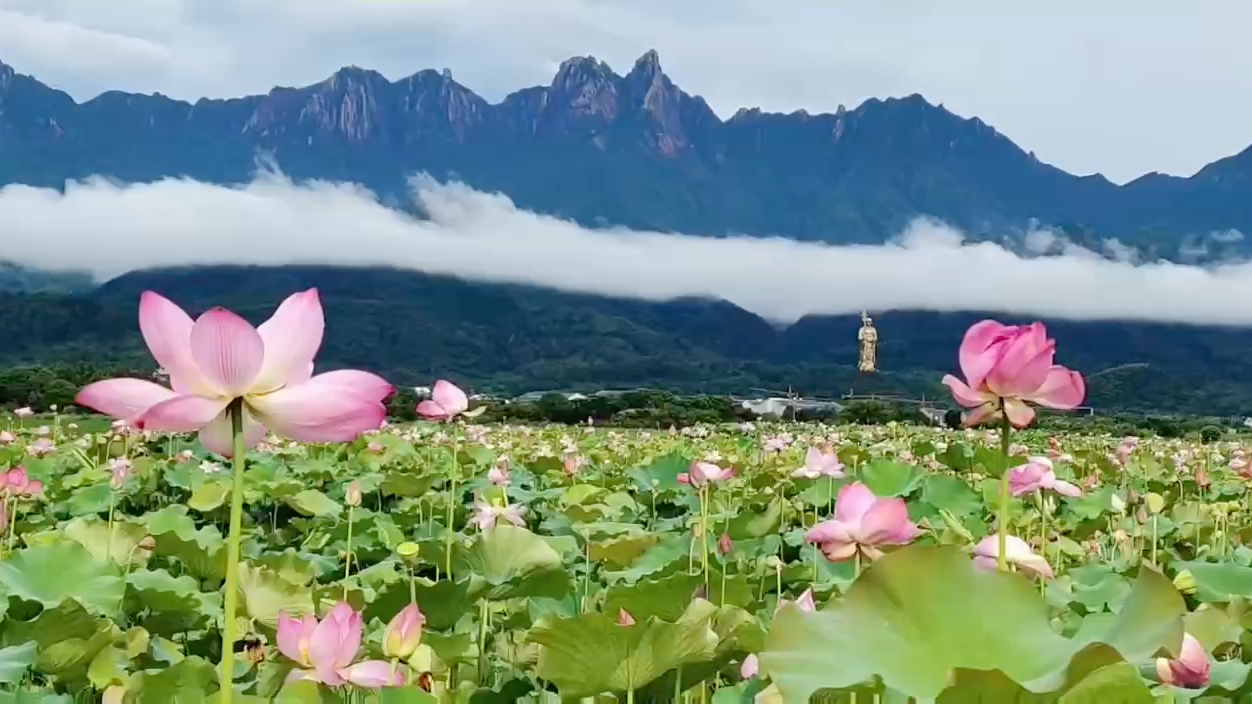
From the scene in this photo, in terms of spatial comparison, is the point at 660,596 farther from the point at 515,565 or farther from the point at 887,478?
the point at 887,478

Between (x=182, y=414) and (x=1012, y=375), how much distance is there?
1010mm

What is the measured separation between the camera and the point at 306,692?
5.36ft

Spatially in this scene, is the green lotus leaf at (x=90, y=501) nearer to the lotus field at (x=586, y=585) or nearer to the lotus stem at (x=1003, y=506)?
the lotus field at (x=586, y=585)

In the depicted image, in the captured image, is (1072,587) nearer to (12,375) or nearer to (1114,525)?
(1114,525)

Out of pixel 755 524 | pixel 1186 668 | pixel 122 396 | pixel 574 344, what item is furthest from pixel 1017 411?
pixel 574 344

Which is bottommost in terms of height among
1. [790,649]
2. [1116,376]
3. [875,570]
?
[1116,376]

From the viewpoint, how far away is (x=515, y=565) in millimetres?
2451

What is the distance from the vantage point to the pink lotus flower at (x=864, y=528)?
5.57 feet

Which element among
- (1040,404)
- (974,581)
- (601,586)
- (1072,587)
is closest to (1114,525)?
(1072,587)

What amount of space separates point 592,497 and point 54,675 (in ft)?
9.91

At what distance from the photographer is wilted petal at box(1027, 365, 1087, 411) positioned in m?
1.57

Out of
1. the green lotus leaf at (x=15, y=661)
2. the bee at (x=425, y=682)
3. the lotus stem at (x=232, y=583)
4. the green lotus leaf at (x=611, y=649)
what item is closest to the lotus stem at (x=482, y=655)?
the bee at (x=425, y=682)

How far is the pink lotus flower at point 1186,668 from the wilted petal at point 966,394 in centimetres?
37

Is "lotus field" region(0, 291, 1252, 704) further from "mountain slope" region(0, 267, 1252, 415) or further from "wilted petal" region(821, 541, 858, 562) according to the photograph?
"mountain slope" region(0, 267, 1252, 415)
